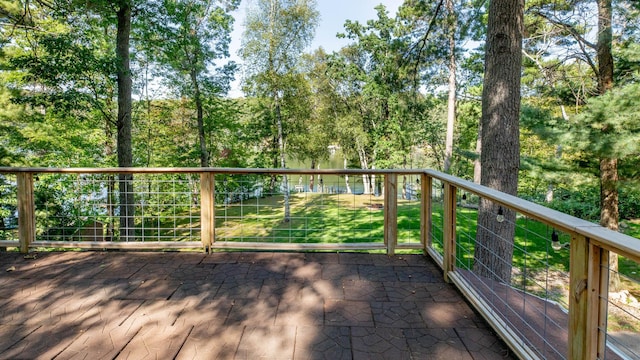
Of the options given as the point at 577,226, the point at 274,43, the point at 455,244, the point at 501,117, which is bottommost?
the point at 455,244

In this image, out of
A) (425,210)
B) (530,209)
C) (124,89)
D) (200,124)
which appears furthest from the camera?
(200,124)

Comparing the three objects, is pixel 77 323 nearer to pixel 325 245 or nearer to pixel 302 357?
pixel 302 357

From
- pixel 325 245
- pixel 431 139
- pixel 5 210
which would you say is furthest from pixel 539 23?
pixel 5 210

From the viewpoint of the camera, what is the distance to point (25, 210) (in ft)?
11.7

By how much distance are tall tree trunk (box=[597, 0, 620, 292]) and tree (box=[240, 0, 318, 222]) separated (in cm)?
874

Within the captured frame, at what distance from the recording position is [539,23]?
771 centimetres

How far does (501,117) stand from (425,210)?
56.5 inches

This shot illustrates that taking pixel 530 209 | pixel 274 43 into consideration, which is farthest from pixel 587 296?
pixel 274 43

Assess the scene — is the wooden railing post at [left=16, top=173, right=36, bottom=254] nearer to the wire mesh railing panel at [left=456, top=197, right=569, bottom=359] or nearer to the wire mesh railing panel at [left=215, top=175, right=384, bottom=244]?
the wire mesh railing panel at [left=215, top=175, right=384, bottom=244]

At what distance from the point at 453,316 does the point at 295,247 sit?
6.10ft

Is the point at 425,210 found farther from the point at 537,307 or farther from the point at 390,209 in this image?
the point at 537,307

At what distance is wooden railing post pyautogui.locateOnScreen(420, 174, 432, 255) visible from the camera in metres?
3.39

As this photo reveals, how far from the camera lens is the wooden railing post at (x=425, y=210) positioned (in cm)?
339

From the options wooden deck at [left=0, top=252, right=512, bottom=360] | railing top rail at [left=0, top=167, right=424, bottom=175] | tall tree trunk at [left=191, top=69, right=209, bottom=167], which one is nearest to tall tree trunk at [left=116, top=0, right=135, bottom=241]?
railing top rail at [left=0, top=167, right=424, bottom=175]
